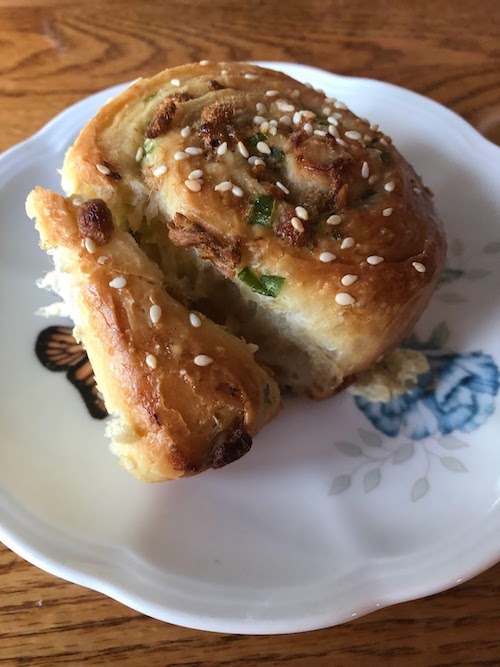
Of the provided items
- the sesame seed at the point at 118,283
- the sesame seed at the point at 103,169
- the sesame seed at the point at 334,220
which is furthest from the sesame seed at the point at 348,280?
the sesame seed at the point at 103,169

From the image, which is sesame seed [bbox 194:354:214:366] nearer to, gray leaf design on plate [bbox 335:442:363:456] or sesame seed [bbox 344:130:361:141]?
gray leaf design on plate [bbox 335:442:363:456]

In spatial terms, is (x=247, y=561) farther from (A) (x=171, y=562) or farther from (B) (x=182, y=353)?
(B) (x=182, y=353)

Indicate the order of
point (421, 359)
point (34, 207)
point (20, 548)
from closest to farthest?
point (20, 548) → point (34, 207) → point (421, 359)

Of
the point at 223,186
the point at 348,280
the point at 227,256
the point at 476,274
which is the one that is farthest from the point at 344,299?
the point at 476,274

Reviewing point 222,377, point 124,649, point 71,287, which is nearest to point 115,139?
point 71,287

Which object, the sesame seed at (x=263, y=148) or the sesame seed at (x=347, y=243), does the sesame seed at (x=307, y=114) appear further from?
the sesame seed at (x=347, y=243)
